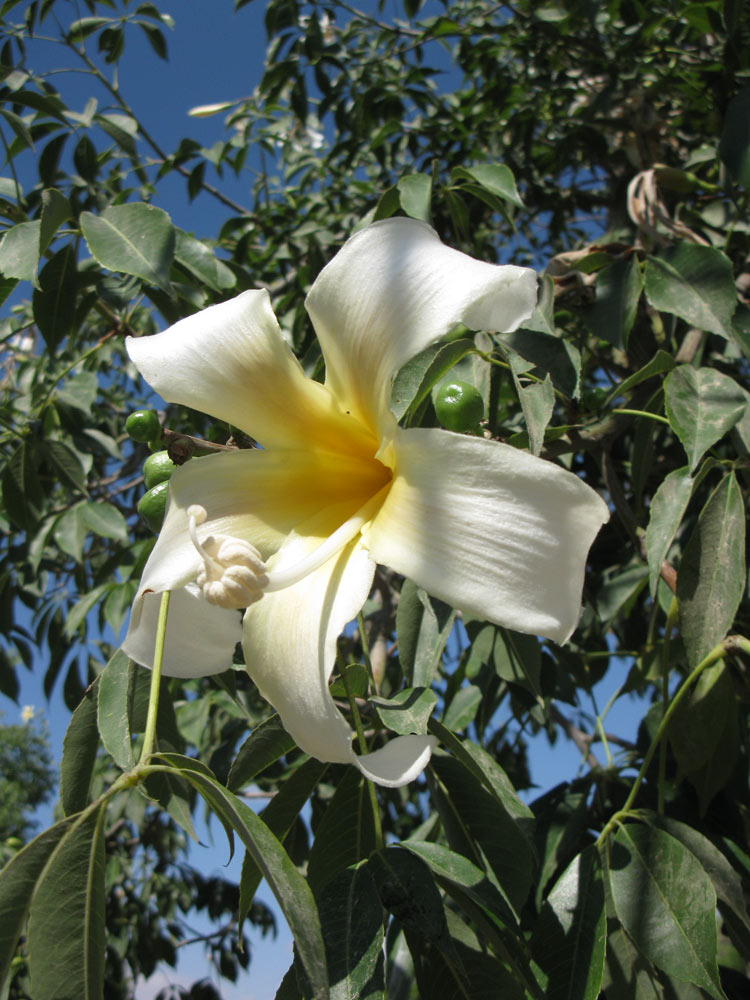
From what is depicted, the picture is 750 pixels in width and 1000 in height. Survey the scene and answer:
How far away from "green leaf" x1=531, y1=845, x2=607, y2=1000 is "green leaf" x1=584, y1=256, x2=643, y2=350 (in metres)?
0.87

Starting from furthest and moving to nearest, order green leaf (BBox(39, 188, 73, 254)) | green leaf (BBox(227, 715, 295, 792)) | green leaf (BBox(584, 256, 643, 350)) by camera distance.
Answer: green leaf (BBox(584, 256, 643, 350)), green leaf (BBox(39, 188, 73, 254)), green leaf (BBox(227, 715, 295, 792))

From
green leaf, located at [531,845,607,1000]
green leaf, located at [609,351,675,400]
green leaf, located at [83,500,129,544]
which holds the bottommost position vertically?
green leaf, located at [83,500,129,544]

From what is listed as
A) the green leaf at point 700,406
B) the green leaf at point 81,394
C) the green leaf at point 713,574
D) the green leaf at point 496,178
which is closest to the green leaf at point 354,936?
the green leaf at point 713,574

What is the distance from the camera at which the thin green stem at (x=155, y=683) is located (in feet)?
2.81

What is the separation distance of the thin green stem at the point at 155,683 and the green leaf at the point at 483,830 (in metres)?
0.38

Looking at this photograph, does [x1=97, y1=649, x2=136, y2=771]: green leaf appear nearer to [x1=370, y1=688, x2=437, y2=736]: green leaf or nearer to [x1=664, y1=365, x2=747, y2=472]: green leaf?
[x1=370, y1=688, x2=437, y2=736]: green leaf

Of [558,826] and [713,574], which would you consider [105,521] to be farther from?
[713,574]

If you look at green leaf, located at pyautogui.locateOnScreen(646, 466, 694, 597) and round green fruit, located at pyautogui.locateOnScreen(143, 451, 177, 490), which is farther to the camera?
round green fruit, located at pyautogui.locateOnScreen(143, 451, 177, 490)

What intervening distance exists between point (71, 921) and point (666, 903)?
0.67 meters

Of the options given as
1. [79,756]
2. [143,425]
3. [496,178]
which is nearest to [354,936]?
[79,756]

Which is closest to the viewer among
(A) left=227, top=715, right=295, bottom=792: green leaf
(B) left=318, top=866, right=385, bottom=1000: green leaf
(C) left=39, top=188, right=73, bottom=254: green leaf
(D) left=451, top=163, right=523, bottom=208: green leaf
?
(B) left=318, top=866, right=385, bottom=1000: green leaf

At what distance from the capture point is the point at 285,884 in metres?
0.68

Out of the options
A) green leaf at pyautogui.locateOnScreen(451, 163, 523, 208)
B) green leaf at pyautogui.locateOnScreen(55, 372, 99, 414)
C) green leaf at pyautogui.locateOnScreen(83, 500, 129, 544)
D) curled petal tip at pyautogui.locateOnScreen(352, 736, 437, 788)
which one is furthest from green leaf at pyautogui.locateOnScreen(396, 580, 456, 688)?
green leaf at pyautogui.locateOnScreen(55, 372, 99, 414)

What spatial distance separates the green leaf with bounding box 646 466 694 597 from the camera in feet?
3.53
